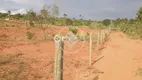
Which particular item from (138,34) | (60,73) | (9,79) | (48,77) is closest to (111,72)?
(48,77)

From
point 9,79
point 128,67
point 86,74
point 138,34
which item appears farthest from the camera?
point 138,34

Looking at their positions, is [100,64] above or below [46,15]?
below

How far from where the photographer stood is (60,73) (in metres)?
5.73

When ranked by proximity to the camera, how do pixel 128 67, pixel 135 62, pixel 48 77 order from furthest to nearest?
pixel 135 62 → pixel 128 67 → pixel 48 77

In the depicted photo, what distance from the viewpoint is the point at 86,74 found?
37.3 feet

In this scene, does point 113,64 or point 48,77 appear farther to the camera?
point 113,64

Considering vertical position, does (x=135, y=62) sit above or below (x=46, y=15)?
below

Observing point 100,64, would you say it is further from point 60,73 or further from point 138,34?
point 138,34

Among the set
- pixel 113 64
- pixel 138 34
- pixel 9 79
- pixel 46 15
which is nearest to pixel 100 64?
pixel 113 64

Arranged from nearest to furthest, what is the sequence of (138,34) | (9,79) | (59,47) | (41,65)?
(59,47), (9,79), (41,65), (138,34)

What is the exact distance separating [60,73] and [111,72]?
666cm

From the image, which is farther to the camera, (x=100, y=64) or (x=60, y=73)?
(x=100, y=64)

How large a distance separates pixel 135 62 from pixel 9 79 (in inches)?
315

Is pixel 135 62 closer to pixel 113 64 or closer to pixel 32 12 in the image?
pixel 113 64
